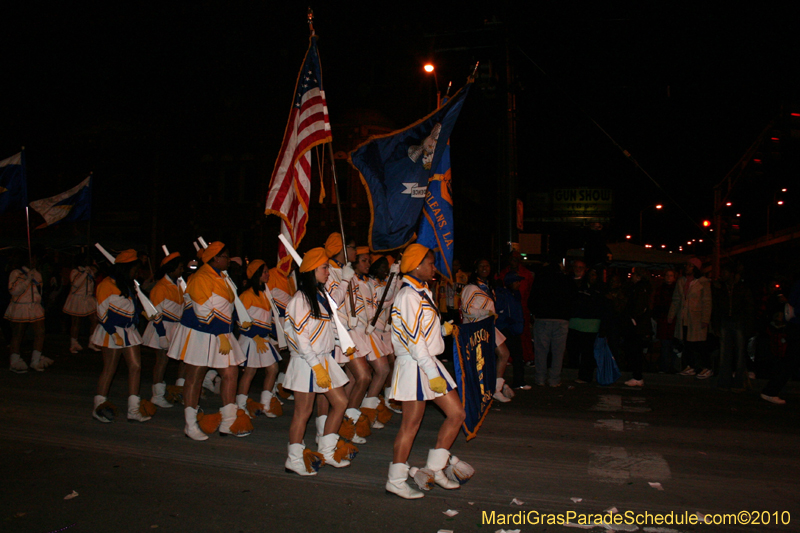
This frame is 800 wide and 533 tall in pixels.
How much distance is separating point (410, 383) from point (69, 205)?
12.1m

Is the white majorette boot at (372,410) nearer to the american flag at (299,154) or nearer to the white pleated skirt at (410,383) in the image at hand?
the american flag at (299,154)

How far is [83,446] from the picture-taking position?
Result: 6.02 m

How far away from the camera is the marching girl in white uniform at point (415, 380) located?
178 inches

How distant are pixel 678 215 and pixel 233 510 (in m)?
69.3

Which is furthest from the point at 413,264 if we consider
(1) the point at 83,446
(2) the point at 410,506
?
(1) the point at 83,446

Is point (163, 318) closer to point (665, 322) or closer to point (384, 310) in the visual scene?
point (384, 310)

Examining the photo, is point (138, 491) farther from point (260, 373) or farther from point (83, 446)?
point (260, 373)

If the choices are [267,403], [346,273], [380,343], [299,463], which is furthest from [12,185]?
[299,463]

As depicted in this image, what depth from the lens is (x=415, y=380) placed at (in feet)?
15.0

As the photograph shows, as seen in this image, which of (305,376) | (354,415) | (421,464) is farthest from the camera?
(354,415)

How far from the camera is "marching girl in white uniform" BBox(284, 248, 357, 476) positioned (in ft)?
16.2

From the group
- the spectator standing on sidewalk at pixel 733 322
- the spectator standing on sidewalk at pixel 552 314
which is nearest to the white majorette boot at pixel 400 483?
the spectator standing on sidewalk at pixel 552 314

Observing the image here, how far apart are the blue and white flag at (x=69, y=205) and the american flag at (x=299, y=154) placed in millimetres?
8439

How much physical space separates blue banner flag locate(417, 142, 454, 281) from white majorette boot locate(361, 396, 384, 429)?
5.55ft
